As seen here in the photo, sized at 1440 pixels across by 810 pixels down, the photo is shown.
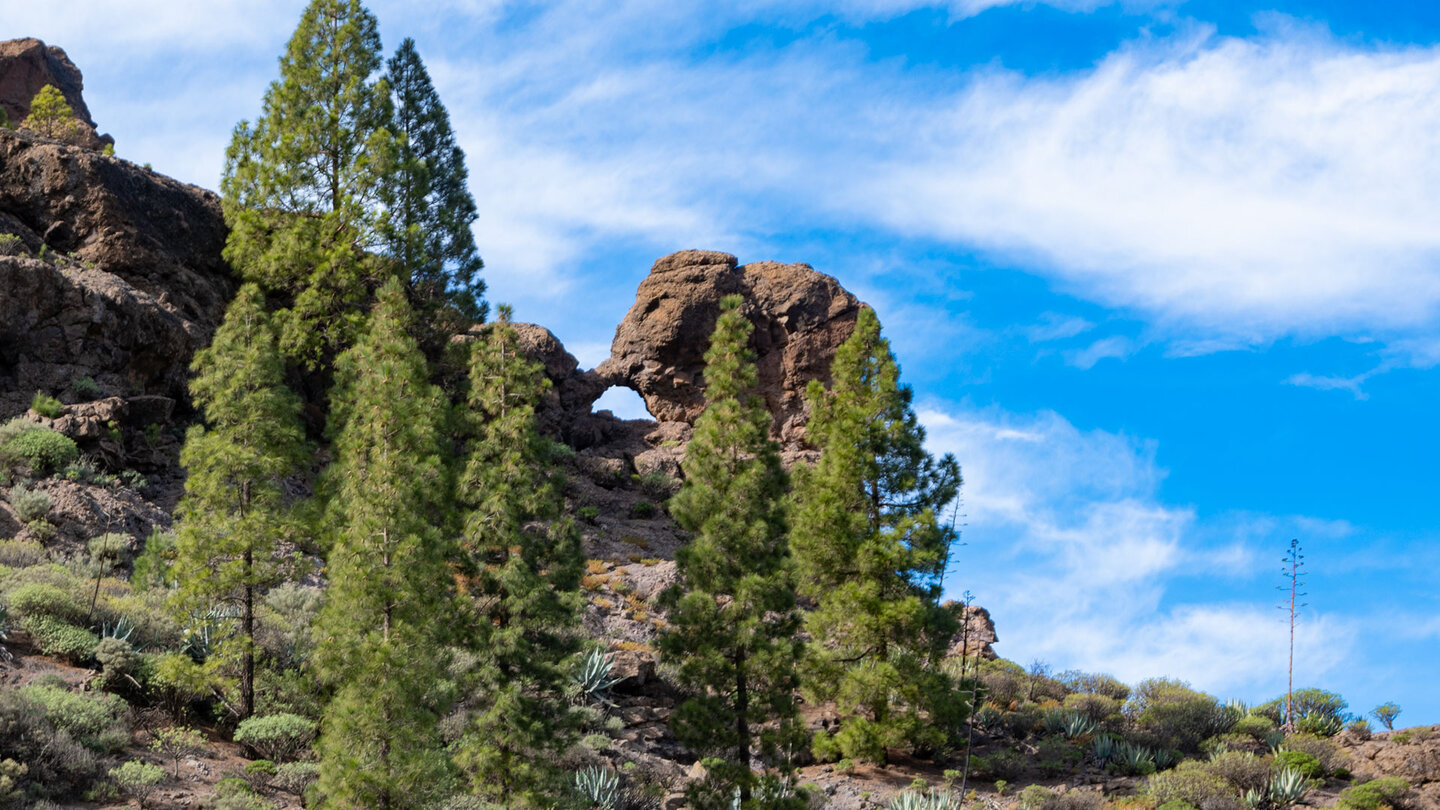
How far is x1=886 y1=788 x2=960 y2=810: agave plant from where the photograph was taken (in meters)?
19.2

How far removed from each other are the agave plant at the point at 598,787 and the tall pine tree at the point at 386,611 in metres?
3.02

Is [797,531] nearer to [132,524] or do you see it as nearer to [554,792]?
[554,792]

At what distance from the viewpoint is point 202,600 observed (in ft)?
57.1

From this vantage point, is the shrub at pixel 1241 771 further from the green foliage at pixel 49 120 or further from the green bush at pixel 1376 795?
the green foliage at pixel 49 120

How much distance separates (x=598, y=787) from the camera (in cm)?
1841

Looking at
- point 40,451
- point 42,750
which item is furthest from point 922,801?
point 40,451

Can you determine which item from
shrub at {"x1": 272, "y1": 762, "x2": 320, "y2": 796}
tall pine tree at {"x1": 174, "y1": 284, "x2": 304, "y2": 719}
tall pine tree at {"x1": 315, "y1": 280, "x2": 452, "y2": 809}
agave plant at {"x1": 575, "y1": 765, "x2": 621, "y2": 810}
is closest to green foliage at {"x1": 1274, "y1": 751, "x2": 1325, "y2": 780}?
agave plant at {"x1": 575, "y1": 765, "x2": 621, "y2": 810}

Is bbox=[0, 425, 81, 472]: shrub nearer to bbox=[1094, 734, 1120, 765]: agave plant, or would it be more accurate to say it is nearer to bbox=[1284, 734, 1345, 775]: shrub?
bbox=[1094, 734, 1120, 765]: agave plant

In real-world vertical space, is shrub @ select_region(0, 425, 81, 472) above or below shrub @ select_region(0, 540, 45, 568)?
above

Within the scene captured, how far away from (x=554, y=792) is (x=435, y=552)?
4236 mm

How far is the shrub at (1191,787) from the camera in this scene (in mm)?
20016

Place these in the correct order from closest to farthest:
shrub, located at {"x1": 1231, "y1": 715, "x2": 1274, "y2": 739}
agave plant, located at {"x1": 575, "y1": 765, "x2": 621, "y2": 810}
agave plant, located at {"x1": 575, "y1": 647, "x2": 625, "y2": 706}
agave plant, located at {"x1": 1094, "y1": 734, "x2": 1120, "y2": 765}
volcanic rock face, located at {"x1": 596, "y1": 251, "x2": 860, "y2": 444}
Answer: agave plant, located at {"x1": 575, "y1": 765, "x2": 621, "y2": 810} < agave plant, located at {"x1": 575, "y1": 647, "x2": 625, "y2": 706} < agave plant, located at {"x1": 1094, "y1": 734, "x2": 1120, "y2": 765} < shrub, located at {"x1": 1231, "y1": 715, "x2": 1274, "y2": 739} < volcanic rock face, located at {"x1": 596, "y1": 251, "x2": 860, "y2": 444}

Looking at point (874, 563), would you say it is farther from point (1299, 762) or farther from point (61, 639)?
point (61, 639)

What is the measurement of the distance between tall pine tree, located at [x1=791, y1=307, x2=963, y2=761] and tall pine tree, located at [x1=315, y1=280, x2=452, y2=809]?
906cm
